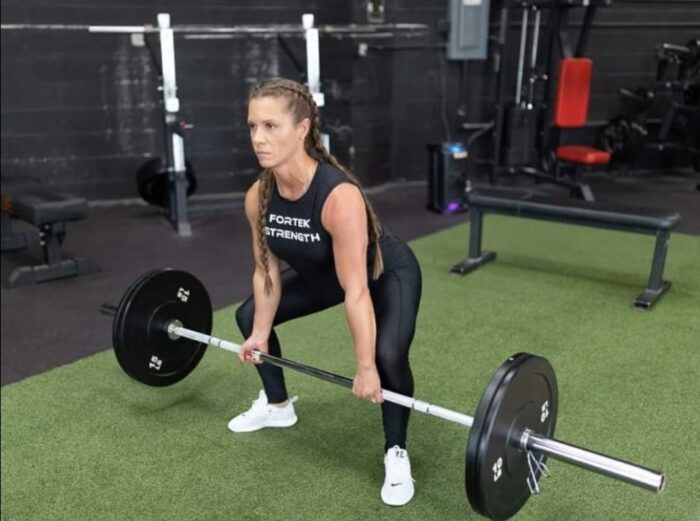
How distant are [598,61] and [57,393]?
4330 millimetres

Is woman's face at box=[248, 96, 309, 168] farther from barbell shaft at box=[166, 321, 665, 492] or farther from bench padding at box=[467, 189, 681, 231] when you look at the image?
bench padding at box=[467, 189, 681, 231]

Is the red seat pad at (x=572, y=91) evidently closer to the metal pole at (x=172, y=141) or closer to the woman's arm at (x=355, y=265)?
the metal pole at (x=172, y=141)

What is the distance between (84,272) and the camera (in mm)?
3697

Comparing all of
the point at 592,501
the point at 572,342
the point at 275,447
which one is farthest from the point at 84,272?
the point at 592,501

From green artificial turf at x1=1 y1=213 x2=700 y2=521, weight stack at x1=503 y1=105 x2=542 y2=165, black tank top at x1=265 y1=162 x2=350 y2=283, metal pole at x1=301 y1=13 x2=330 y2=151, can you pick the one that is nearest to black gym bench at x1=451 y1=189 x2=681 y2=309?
green artificial turf at x1=1 y1=213 x2=700 y2=521

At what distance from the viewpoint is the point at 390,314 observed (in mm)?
1737

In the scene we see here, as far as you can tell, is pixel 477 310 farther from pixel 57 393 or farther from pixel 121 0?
pixel 121 0

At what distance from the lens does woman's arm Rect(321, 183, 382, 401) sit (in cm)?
157

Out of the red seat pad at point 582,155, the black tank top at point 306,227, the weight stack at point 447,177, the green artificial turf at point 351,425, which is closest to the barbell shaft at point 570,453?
the black tank top at point 306,227

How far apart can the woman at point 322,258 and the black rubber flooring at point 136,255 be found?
1230mm

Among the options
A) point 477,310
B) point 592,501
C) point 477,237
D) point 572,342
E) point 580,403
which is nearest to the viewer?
point 592,501

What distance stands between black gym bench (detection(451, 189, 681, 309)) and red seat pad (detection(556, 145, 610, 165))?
1.56 metres

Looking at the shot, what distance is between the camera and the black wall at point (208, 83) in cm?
477

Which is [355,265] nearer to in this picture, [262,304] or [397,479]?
[262,304]
